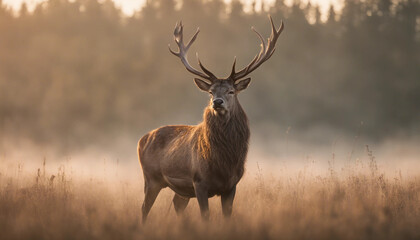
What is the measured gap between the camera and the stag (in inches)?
261

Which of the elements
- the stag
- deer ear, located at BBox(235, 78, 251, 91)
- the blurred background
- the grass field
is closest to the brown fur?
the stag

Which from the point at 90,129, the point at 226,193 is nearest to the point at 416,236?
the point at 226,193

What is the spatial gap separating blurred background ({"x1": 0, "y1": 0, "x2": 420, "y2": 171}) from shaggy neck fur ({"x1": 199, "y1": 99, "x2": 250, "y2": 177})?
23.6 metres

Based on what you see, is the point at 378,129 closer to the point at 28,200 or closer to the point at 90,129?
the point at 90,129

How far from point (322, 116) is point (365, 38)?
8.45 m

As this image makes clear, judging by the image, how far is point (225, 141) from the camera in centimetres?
677

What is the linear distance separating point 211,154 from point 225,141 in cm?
24

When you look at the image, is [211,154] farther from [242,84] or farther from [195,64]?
[195,64]

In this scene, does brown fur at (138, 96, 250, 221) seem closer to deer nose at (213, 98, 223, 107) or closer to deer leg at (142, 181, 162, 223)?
deer leg at (142, 181, 162, 223)

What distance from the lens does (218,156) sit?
21.9ft

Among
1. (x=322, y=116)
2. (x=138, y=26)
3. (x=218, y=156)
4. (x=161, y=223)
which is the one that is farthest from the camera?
(x=138, y=26)

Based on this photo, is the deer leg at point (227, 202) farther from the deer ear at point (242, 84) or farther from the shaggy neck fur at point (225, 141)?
the deer ear at point (242, 84)

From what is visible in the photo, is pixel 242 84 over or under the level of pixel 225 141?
over

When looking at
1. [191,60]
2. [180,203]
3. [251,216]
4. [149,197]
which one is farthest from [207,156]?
[191,60]
